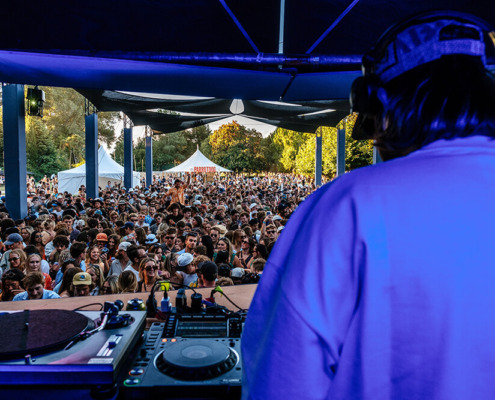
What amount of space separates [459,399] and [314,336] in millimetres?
245

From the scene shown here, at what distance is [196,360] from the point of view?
1.25 meters

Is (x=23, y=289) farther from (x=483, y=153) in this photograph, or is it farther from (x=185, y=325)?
(x=483, y=153)

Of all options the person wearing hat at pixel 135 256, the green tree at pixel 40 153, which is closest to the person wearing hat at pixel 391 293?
the person wearing hat at pixel 135 256

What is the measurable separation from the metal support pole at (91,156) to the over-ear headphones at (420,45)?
51.6 ft

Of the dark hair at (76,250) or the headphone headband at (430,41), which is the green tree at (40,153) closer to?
the dark hair at (76,250)

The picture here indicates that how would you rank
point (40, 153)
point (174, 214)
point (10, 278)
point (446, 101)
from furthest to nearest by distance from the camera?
point (40, 153) < point (174, 214) < point (10, 278) < point (446, 101)

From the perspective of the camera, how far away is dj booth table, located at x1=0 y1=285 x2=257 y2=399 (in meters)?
1.11

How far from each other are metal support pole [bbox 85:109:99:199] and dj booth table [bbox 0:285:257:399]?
14.7 metres

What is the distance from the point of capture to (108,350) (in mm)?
1213

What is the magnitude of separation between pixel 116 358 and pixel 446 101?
1.11 meters

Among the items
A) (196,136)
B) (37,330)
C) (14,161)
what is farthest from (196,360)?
(196,136)

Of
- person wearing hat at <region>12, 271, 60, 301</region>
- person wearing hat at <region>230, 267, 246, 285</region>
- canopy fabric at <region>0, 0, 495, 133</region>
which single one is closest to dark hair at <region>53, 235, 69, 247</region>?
person wearing hat at <region>12, 271, 60, 301</region>

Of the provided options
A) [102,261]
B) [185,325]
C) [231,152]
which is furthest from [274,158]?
[185,325]

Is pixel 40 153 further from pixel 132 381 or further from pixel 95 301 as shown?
pixel 132 381
